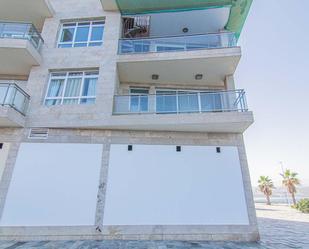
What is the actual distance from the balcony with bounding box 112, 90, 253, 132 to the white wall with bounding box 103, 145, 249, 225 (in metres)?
0.97

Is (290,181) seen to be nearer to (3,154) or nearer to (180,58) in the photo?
(180,58)

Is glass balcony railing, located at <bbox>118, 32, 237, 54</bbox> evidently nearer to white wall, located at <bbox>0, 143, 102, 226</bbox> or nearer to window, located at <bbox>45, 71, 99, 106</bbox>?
window, located at <bbox>45, 71, 99, 106</bbox>

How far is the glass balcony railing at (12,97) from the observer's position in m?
7.23

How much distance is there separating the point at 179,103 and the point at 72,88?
5149 mm

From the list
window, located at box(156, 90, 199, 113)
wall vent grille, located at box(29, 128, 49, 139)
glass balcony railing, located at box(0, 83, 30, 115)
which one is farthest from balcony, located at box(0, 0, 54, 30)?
window, located at box(156, 90, 199, 113)

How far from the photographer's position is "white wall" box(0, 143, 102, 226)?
673 centimetres

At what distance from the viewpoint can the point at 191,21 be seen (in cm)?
1016

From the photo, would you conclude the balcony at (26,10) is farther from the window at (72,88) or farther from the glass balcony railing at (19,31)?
the window at (72,88)

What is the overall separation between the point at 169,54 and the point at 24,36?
6.87m

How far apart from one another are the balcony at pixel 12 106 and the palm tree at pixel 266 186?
33174 millimetres

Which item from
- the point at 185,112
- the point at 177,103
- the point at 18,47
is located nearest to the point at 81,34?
the point at 18,47

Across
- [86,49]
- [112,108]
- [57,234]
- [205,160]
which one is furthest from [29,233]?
[86,49]

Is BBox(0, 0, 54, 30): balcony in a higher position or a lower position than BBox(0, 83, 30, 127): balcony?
higher

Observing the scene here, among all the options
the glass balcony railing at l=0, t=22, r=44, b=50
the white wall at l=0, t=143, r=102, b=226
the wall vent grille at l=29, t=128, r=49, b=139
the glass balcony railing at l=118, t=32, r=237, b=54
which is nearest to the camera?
the white wall at l=0, t=143, r=102, b=226
